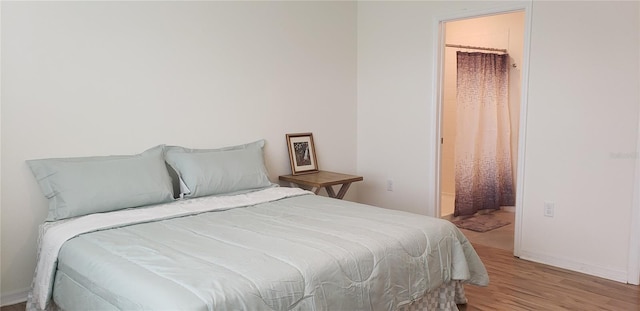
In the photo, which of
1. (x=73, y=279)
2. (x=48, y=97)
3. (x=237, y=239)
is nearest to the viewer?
(x=73, y=279)

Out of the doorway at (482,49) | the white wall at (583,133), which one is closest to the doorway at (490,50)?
the doorway at (482,49)

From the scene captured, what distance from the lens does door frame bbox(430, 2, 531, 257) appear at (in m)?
3.56

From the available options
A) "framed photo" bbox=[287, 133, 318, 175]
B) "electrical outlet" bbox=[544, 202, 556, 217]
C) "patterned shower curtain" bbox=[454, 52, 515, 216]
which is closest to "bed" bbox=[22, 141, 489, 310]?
"framed photo" bbox=[287, 133, 318, 175]

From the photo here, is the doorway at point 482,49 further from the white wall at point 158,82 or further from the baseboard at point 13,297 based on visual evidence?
the baseboard at point 13,297

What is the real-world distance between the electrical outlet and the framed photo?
1.93 m

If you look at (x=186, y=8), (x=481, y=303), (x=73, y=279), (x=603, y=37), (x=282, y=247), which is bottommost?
(x=481, y=303)

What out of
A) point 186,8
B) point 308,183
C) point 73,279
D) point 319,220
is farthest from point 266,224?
point 186,8

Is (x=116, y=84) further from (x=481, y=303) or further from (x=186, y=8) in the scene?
(x=481, y=303)

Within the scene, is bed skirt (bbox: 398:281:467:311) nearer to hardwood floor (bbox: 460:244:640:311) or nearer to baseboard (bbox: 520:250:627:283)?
hardwood floor (bbox: 460:244:640:311)

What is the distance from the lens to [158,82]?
3.30 metres

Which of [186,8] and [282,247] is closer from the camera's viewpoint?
[282,247]

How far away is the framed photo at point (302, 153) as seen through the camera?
421cm

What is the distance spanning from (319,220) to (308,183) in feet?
4.08

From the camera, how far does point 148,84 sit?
3.25m
